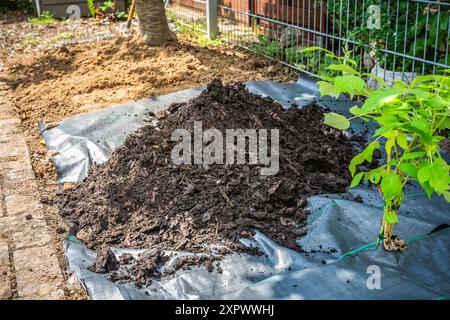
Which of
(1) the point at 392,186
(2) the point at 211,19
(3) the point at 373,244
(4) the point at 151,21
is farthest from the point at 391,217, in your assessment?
(2) the point at 211,19

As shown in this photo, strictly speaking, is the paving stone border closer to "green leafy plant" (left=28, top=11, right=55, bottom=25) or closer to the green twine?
the green twine

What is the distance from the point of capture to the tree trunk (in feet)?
24.4

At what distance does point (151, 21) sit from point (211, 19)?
1294 millimetres

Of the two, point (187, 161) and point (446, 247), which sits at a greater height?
point (187, 161)

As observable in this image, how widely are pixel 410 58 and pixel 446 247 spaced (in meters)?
2.58

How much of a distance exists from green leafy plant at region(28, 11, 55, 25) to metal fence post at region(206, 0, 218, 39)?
12.4ft

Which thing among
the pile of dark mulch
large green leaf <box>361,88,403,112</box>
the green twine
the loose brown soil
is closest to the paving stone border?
the pile of dark mulch

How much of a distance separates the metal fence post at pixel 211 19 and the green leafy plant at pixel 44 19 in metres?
3.78

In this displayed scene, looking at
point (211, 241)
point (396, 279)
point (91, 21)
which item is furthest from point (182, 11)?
point (396, 279)

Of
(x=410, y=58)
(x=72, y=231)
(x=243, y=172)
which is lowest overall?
Answer: (x=72, y=231)

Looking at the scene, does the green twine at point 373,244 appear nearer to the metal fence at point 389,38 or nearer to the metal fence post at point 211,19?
the metal fence at point 389,38

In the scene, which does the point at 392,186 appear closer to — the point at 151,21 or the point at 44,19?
the point at 151,21
